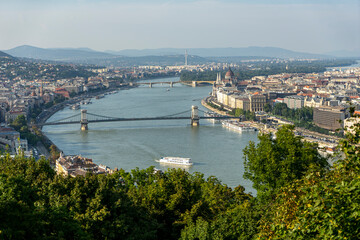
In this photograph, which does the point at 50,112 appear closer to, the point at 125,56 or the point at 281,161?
the point at 281,161

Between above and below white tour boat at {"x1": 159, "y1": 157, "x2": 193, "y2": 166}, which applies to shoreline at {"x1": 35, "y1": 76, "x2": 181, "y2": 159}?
below

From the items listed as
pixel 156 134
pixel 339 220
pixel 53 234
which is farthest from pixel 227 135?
pixel 339 220

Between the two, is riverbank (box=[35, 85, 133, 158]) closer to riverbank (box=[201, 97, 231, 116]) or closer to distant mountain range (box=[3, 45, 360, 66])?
riverbank (box=[201, 97, 231, 116])

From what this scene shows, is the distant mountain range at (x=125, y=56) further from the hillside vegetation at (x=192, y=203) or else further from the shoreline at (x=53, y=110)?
the hillside vegetation at (x=192, y=203)

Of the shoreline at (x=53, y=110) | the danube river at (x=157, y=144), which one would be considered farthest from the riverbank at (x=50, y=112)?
the danube river at (x=157, y=144)

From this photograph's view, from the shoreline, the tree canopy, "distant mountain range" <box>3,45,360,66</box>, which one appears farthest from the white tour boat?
"distant mountain range" <box>3,45,360,66</box>

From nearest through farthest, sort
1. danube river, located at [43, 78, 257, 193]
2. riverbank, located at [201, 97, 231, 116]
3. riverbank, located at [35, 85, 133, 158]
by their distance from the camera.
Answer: danube river, located at [43, 78, 257, 193]
riverbank, located at [35, 85, 133, 158]
riverbank, located at [201, 97, 231, 116]

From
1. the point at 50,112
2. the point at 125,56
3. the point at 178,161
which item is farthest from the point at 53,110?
the point at 125,56

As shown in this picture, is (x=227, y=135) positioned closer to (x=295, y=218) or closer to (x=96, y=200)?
(x=96, y=200)
